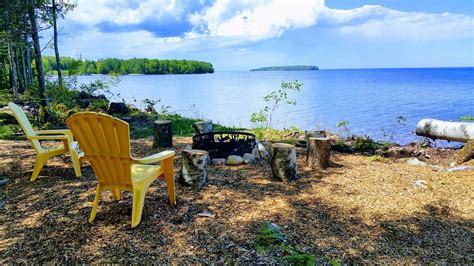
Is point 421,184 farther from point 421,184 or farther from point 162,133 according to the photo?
point 162,133

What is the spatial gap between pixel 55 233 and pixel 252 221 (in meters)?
1.62

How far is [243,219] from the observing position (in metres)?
2.92

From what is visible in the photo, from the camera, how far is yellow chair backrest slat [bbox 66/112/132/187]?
2.62m

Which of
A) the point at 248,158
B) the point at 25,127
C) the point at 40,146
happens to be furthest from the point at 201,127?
the point at 25,127

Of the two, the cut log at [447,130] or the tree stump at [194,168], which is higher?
the tree stump at [194,168]

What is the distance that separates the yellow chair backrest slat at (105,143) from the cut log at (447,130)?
707 cm

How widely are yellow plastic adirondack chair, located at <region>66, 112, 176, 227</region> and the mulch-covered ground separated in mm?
319

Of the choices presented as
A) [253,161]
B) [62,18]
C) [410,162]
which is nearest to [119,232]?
[253,161]

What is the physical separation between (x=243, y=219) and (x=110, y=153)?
1.27 meters

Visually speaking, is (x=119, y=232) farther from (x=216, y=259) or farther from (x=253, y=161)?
(x=253, y=161)

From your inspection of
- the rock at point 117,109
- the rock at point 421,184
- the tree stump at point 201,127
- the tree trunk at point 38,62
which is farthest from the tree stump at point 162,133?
the rock at point 117,109

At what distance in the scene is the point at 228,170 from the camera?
4.46 meters

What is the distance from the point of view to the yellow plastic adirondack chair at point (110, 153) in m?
2.62

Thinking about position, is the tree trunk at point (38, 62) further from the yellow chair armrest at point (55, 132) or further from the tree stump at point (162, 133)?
the yellow chair armrest at point (55, 132)
